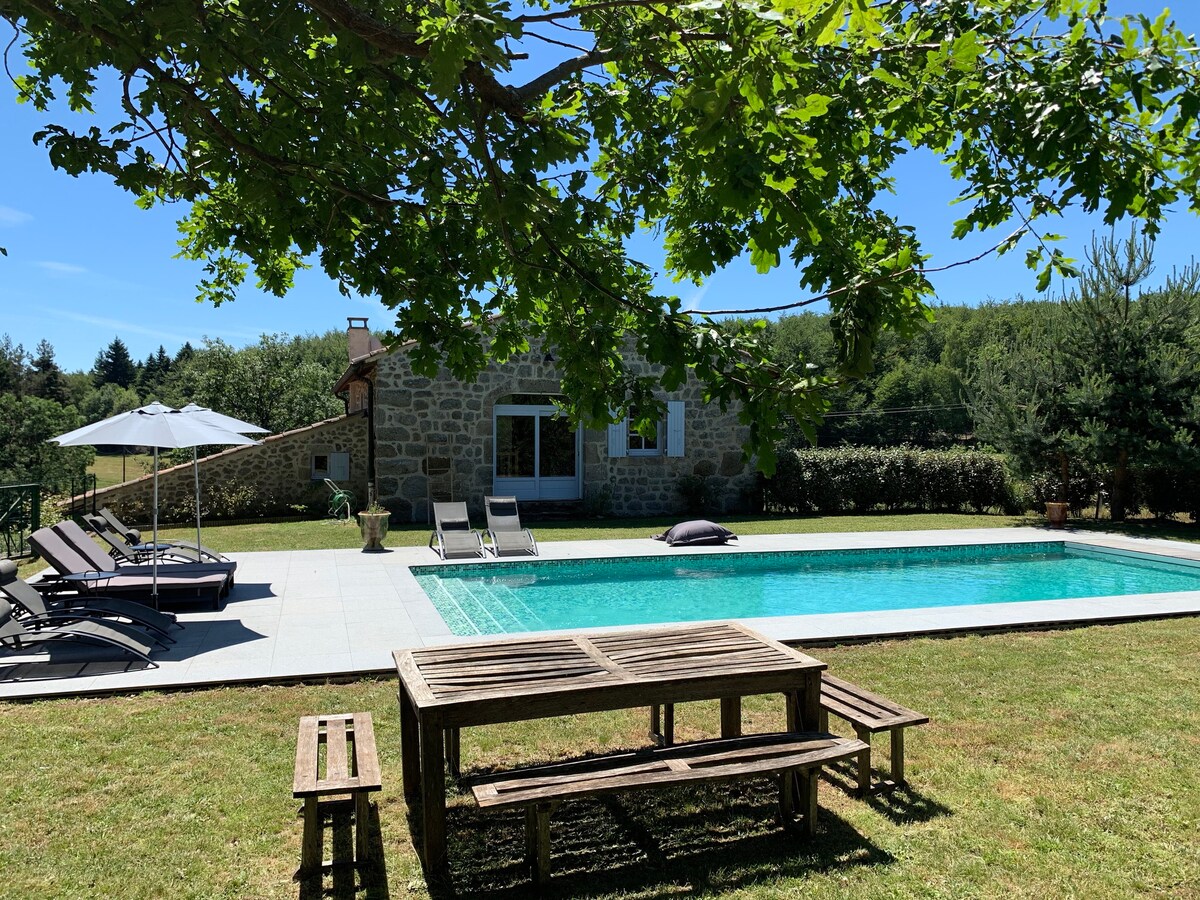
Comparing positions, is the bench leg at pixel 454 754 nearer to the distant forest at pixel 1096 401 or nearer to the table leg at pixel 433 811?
the table leg at pixel 433 811

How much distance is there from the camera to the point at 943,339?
74.7 m

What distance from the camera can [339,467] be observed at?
1845 cm

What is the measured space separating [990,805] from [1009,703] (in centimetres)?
180

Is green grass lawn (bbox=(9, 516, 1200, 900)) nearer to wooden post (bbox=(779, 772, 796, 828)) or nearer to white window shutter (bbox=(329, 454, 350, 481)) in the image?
wooden post (bbox=(779, 772, 796, 828))

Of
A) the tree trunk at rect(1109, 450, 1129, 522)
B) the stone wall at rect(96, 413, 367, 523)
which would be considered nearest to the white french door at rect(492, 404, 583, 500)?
the stone wall at rect(96, 413, 367, 523)

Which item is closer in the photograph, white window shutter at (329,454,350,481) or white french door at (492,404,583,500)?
white window shutter at (329,454,350,481)

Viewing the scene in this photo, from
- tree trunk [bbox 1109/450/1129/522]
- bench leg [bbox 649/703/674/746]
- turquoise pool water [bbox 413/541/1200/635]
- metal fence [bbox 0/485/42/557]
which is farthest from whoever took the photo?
tree trunk [bbox 1109/450/1129/522]

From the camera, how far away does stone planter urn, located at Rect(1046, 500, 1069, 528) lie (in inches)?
688

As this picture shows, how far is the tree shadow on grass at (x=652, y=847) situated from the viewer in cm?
351

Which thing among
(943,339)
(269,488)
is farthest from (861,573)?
(943,339)

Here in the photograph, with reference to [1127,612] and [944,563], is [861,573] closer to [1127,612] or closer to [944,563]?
[944,563]

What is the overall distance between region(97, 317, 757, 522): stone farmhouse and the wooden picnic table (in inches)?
495

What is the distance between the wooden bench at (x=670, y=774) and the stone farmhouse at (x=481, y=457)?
1316cm

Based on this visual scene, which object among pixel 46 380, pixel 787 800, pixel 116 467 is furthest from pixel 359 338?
pixel 46 380
